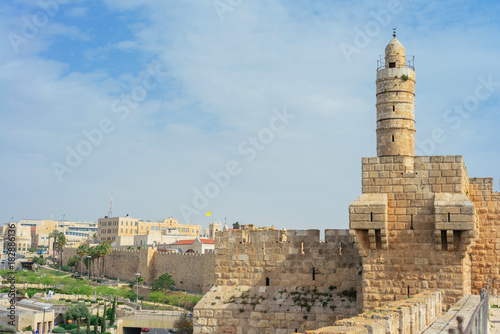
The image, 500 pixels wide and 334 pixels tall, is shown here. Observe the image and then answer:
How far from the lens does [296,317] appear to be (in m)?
12.8

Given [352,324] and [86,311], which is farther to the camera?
[86,311]

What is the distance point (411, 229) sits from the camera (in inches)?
451

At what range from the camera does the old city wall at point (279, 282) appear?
1270cm

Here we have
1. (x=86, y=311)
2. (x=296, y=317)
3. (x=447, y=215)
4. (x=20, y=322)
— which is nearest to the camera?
(x=447, y=215)

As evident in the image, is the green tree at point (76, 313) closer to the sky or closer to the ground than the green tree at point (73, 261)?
closer to the ground

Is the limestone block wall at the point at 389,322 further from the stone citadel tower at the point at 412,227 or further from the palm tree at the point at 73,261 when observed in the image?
the palm tree at the point at 73,261

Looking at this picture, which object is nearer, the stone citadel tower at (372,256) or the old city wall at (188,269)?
the stone citadel tower at (372,256)

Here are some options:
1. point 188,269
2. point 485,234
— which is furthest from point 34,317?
point 485,234

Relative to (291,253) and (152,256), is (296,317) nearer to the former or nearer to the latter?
(291,253)

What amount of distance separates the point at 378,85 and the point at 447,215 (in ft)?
21.5

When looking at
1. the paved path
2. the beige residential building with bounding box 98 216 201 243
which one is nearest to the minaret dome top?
the paved path

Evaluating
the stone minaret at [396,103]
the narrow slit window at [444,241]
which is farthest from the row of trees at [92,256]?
the narrow slit window at [444,241]

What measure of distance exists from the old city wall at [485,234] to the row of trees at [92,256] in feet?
208

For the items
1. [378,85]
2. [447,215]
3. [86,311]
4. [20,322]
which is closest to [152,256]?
[86,311]
